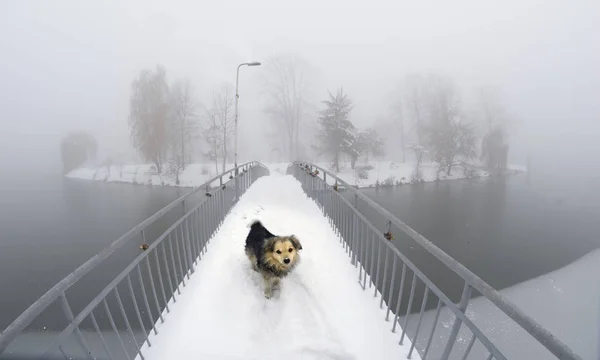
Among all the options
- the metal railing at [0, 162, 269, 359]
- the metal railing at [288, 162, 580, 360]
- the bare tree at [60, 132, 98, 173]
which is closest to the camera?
the metal railing at [288, 162, 580, 360]

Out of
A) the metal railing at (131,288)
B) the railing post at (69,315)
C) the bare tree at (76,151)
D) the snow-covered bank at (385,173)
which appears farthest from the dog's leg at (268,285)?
the bare tree at (76,151)

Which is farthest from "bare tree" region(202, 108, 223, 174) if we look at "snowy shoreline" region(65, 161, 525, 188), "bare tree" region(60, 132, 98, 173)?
"bare tree" region(60, 132, 98, 173)

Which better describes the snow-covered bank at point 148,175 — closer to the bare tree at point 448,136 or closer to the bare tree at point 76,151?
the bare tree at point 76,151

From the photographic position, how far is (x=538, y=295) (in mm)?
14508

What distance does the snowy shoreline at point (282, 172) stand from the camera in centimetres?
3688

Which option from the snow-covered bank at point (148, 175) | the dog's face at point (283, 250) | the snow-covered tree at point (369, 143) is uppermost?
the snow-covered tree at point (369, 143)

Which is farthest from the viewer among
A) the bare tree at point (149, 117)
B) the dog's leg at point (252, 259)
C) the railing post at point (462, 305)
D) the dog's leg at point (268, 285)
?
the bare tree at point (149, 117)

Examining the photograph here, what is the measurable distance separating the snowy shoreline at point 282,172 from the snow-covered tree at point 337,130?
2.73 meters

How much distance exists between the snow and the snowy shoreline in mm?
29316

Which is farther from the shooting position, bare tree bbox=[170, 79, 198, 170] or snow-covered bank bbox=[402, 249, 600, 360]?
bare tree bbox=[170, 79, 198, 170]

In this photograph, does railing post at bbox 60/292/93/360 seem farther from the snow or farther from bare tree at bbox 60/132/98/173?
bare tree at bbox 60/132/98/173

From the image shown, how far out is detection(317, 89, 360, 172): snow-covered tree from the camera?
122ft

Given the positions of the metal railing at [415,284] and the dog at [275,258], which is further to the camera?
the dog at [275,258]

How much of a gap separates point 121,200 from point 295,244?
108ft
